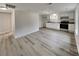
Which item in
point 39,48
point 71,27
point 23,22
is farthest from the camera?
Answer: point 71,27

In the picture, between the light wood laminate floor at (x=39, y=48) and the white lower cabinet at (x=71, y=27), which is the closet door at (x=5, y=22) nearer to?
the light wood laminate floor at (x=39, y=48)

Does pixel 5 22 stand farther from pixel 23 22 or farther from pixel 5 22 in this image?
pixel 23 22

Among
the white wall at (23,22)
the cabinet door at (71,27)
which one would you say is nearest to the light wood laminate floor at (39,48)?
the white wall at (23,22)

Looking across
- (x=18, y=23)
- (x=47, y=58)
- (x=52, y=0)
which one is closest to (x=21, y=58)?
(x=47, y=58)

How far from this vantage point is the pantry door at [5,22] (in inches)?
313

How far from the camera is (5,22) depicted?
834 cm

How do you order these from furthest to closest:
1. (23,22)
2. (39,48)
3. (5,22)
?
(5,22) < (23,22) < (39,48)

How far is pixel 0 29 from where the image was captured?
7.81 meters

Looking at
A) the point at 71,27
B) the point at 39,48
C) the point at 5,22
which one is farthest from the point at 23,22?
the point at 71,27

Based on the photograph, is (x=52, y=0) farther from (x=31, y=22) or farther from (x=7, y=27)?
(x=7, y=27)

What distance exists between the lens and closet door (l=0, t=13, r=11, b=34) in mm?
7944

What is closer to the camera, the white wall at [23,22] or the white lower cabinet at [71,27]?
the white wall at [23,22]

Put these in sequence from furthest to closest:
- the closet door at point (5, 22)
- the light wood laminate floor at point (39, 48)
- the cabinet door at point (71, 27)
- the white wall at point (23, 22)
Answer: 1. the cabinet door at point (71, 27)
2. the closet door at point (5, 22)
3. the white wall at point (23, 22)
4. the light wood laminate floor at point (39, 48)

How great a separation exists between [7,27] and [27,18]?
7.03ft
